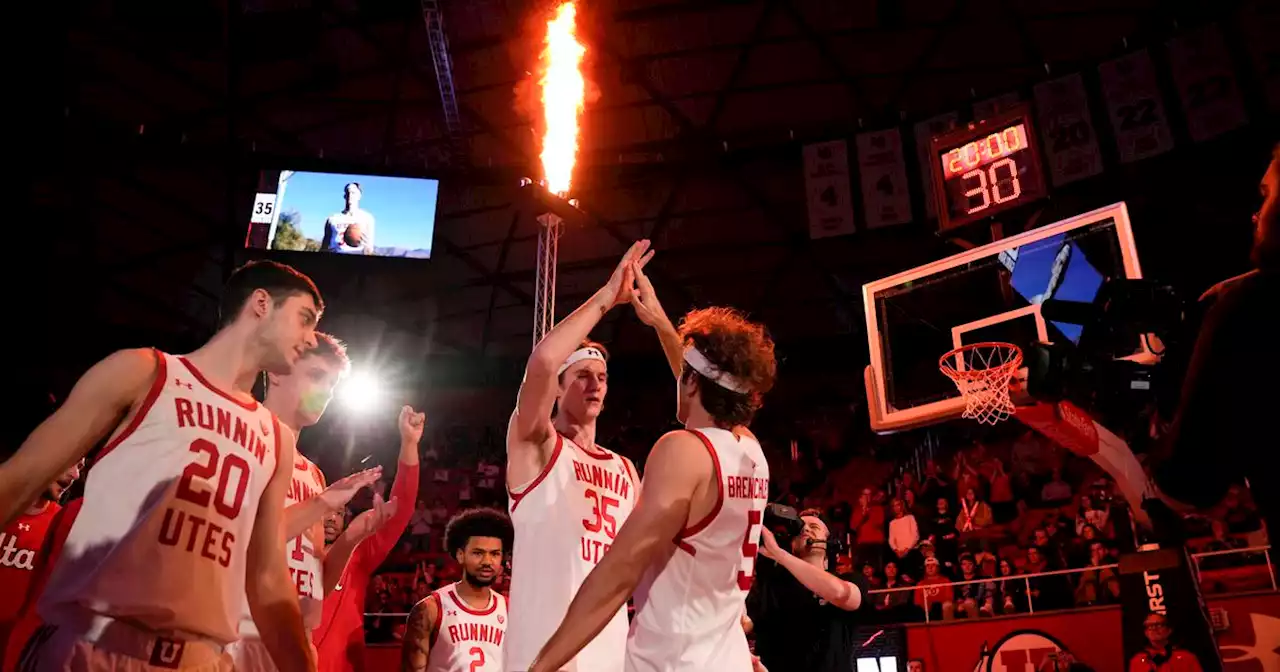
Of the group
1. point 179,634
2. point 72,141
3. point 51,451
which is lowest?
point 179,634

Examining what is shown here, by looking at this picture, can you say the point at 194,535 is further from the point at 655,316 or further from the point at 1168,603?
the point at 1168,603

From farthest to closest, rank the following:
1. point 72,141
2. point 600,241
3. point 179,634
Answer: point 600,241
point 72,141
point 179,634

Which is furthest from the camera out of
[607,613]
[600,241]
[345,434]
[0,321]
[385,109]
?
[345,434]

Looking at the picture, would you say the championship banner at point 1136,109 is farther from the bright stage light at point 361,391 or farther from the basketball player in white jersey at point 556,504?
the bright stage light at point 361,391

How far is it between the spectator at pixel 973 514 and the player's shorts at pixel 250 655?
1125cm

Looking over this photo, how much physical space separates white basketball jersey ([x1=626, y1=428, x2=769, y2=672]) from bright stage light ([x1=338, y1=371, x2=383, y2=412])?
1577cm

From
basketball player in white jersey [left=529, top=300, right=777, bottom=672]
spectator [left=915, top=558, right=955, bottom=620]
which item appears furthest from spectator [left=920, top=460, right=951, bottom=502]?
basketball player in white jersey [left=529, top=300, right=777, bottom=672]

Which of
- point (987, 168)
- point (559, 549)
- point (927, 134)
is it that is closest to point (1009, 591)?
point (987, 168)

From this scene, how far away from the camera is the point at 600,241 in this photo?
1645 centimetres

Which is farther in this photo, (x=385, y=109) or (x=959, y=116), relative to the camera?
(x=385, y=109)

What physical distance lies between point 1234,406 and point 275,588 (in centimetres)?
280

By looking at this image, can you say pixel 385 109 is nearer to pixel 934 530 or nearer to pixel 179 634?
pixel 934 530

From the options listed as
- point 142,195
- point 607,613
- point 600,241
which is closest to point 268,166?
point 142,195

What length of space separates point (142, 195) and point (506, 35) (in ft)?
25.0
